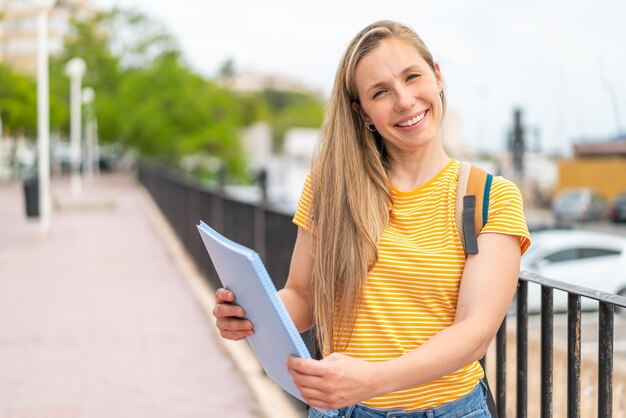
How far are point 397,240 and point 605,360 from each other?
2.51ft

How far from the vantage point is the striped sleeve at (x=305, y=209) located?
1941 mm

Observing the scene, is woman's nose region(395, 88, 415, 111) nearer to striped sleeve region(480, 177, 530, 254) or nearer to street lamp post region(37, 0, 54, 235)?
striped sleeve region(480, 177, 530, 254)

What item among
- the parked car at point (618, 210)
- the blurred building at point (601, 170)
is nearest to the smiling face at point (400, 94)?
the parked car at point (618, 210)

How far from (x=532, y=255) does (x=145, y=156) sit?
42.3 meters

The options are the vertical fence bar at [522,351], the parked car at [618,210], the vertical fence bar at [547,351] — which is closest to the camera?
the vertical fence bar at [547,351]

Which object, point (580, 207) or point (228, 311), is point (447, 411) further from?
point (580, 207)

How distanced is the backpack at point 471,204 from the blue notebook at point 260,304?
0.39 meters

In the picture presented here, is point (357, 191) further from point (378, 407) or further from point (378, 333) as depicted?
point (378, 407)

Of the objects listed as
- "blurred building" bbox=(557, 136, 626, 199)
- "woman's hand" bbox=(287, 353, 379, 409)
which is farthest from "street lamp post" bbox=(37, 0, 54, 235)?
"blurred building" bbox=(557, 136, 626, 199)

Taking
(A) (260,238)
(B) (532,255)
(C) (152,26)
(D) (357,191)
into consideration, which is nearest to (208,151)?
(C) (152,26)

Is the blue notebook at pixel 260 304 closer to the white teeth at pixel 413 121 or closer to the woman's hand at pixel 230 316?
the woman's hand at pixel 230 316

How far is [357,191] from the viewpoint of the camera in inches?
72.6

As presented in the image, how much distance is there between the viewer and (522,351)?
2693 millimetres

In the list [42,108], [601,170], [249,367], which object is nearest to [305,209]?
[249,367]
